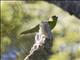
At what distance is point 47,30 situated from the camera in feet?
1.69

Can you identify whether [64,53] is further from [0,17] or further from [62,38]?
[0,17]

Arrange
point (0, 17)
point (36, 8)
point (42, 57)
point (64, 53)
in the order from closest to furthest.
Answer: point (42, 57), point (64, 53), point (0, 17), point (36, 8)

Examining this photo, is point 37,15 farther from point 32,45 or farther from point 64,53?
point 32,45

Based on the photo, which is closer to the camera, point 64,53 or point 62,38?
point 64,53

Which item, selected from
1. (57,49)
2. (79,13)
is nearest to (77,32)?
(57,49)

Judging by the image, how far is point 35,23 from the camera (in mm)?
977

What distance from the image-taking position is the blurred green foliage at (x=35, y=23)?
0.93 m

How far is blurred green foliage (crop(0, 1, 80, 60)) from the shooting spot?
3.04ft

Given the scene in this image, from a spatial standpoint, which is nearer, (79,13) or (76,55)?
(76,55)

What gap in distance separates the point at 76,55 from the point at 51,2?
768 mm

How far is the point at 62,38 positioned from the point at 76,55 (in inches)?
5.8

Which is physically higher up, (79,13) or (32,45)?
(32,45)

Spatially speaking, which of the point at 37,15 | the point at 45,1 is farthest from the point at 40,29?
the point at 45,1

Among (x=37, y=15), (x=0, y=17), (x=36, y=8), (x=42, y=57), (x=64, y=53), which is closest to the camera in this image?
(x=42, y=57)
